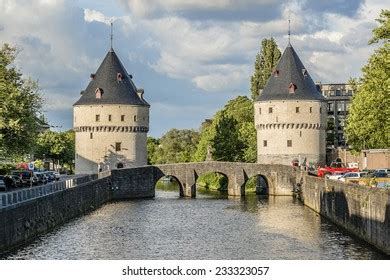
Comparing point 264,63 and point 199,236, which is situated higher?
point 264,63

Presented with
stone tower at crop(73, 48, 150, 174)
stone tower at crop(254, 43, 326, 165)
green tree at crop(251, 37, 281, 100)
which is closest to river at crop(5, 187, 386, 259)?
stone tower at crop(73, 48, 150, 174)

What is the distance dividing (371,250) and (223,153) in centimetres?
6220

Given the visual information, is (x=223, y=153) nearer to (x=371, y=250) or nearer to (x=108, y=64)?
(x=108, y=64)

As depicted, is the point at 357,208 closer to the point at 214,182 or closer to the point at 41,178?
the point at 41,178

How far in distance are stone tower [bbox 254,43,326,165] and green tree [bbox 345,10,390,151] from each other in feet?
87.2

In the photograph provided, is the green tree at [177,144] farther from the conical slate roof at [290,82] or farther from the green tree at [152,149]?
the conical slate roof at [290,82]

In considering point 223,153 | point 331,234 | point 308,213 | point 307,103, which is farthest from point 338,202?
point 223,153

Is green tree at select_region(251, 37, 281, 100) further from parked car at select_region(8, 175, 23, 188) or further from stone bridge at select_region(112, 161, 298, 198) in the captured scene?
parked car at select_region(8, 175, 23, 188)

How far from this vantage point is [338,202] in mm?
55344

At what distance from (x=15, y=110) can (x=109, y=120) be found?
33.7 meters

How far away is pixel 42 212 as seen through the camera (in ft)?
163

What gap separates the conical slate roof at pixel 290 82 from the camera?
310 ft

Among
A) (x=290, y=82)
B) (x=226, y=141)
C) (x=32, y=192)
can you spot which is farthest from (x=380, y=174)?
(x=226, y=141)
